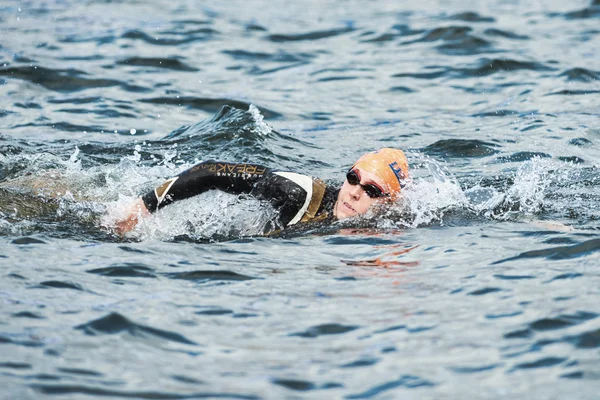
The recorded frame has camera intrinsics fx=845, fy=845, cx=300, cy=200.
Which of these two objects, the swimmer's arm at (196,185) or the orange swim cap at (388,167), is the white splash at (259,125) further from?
the swimmer's arm at (196,185)

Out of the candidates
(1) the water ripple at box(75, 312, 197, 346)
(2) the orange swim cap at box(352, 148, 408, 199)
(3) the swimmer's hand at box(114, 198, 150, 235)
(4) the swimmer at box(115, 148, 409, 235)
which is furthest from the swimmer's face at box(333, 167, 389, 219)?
(1) the water ripple at box(75, 312, 197, 346)

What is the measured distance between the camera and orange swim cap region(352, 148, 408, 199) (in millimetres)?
8398

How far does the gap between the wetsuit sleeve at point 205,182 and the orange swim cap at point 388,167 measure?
3.52ft

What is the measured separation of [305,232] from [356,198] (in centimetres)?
60

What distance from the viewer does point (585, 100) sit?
14.1m

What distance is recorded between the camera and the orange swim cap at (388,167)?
840cm

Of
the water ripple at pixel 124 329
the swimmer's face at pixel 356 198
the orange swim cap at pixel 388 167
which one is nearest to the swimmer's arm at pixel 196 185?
the swimmer's face at pixel 356 198

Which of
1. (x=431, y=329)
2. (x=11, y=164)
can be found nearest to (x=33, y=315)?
(x=431, y=329)

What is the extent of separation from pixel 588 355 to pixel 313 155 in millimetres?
7083

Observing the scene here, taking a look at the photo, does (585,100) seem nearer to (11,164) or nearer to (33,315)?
(11,164)

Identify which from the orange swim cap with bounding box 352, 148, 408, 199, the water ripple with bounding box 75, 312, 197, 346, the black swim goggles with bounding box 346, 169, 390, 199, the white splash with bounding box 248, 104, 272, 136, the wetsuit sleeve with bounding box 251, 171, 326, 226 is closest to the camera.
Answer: the water ripple with bounding box 75, 312, 197, 346

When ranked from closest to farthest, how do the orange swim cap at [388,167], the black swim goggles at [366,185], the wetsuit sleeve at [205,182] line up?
the wetsuit sleeve at [205,182]
the black swim goggles at [366,185]
the orange swim cap at [388,167]

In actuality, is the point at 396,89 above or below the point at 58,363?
above

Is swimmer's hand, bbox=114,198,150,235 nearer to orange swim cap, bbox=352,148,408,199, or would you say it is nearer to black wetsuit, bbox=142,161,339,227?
black wetsuit, bbox=142,161,339,227
